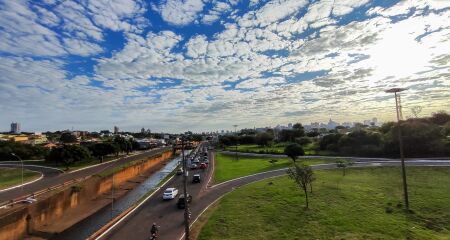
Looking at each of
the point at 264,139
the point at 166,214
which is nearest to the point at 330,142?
the point at 264,139

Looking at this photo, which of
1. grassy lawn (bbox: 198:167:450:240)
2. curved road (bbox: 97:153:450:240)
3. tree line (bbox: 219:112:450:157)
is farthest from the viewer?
tree line (bbox: 219:112:450:157)

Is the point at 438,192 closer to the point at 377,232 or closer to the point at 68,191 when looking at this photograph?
the point at 377,232

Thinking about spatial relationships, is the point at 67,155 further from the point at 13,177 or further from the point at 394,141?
the point at 394,141

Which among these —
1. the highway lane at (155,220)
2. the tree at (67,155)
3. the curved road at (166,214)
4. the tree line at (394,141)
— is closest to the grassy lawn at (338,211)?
the curved road at (166,214)

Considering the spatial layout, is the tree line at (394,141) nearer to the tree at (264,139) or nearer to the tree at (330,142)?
the tree at (330,142)

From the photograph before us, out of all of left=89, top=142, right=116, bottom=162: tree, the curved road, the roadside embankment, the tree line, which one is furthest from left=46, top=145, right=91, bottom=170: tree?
the tree line

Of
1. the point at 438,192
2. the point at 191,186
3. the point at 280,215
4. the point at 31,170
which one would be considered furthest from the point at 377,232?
the point at 31,170

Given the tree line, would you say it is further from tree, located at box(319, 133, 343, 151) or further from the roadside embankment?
the roadside embankment
